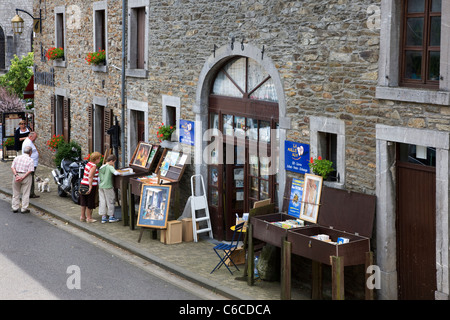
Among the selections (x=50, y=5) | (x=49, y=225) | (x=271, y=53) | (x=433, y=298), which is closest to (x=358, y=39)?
(x=271, y=53)

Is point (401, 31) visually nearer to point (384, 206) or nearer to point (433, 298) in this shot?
point (384, 206)

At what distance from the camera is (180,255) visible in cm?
1168

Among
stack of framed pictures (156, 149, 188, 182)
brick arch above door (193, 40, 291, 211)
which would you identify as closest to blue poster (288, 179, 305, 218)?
brick arch above door (193, 40, 291, 211)

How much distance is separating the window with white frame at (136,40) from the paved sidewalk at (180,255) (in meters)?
3.25

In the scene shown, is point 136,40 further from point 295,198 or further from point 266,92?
point 295,198

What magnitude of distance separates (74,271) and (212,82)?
433 cm

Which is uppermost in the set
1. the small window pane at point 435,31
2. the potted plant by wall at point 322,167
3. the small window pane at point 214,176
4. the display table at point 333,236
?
the small window pane at point 435,31

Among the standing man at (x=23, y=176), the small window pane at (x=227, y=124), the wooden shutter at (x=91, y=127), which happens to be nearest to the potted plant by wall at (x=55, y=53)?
the wooden shutter at (x=91, y=127)

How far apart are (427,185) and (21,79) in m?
25.1

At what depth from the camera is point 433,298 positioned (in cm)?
869

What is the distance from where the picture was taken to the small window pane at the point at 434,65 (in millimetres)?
8469

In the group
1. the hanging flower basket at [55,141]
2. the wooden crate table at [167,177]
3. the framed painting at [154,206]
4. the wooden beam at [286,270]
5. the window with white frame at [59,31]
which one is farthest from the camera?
the window with white frame at [59,31]

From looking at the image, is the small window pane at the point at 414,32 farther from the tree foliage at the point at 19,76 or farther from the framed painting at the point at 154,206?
the tree foliage at the point at 19,76

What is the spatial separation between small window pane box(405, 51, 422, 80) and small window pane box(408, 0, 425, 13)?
52 centimetres
